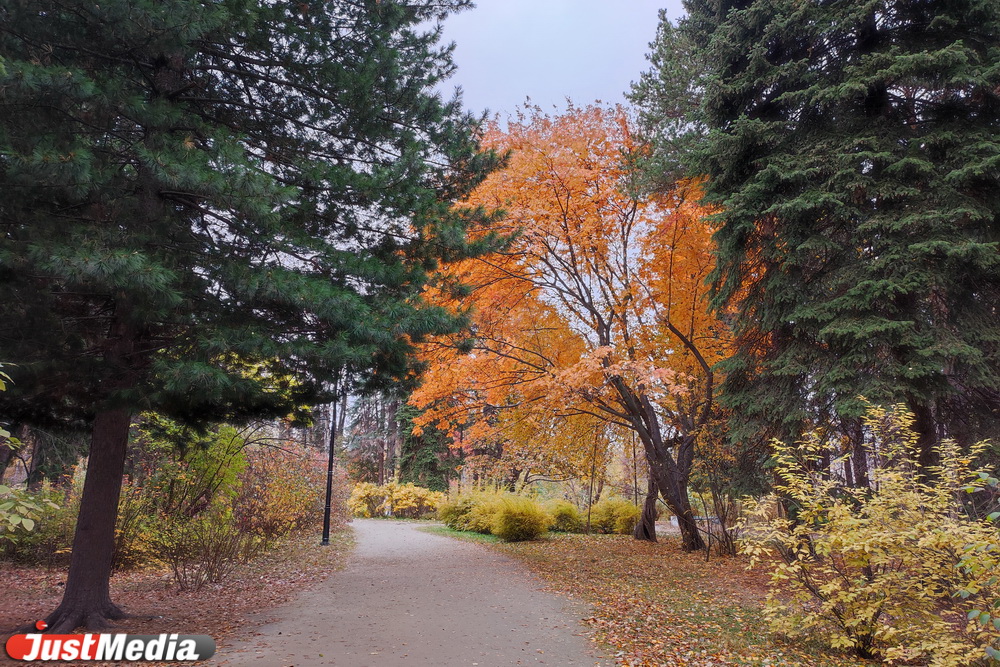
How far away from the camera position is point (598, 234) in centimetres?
1060

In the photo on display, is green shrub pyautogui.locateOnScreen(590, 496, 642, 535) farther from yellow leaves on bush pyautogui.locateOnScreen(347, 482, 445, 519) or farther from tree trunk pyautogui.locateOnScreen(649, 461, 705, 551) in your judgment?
yellow leaves on bush pyautogui.locateOnScreen(347, 482, 445, 519)

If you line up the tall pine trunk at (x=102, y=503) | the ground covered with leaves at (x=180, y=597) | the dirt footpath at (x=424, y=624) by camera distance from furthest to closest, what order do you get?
the ground covered with leaves at (x=180, y=597) < the tall pine trunk at (x=102, y=503) < the dirt footpath at (x=424, y=624)

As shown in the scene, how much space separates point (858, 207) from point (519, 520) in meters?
10.8

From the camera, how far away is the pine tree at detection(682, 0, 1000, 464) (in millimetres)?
6609

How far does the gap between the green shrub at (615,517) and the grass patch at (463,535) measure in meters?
3.88

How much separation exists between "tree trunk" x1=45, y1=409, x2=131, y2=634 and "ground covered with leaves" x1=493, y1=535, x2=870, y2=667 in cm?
517

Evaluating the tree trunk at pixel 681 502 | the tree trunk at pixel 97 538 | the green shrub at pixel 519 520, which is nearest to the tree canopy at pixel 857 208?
the tree trunk at pixel 681 502

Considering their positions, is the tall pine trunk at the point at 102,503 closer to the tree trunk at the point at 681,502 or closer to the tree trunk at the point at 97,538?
the tree trunk at the point at 97,538

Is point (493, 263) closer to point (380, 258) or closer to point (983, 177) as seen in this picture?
point (380, 258)

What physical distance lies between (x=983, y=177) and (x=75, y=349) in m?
10.5

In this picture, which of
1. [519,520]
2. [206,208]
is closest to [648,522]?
[519,520]

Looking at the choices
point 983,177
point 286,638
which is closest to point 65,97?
point 286,638
